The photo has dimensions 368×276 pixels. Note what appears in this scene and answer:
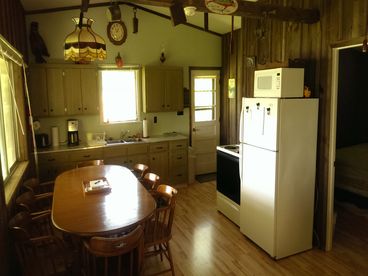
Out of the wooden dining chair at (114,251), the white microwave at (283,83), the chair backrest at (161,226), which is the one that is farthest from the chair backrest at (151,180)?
the white microwave at (283,83)

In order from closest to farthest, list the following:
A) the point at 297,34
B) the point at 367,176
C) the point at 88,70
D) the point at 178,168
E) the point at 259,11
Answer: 1. the point at 259,11
2. the point at 297,34
3. the point at 367,176
4. the point at 88,70
5. the point at 178,168

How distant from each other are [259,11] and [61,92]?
10.6ft

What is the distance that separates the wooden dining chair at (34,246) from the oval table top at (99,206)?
0.20 meters

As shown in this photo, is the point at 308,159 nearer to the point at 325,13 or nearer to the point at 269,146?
the point at 269,146

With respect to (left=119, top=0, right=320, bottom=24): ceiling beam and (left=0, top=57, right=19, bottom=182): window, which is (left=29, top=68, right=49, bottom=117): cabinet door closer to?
(left=0, top=57, right=19, bottom=182): window

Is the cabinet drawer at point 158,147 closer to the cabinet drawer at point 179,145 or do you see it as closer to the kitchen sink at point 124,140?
the cabinet drawer at point 179,145

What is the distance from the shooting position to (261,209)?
10.5 feet

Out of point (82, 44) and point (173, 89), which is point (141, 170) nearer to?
point (82, 44)

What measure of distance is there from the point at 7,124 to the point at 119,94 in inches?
86.6

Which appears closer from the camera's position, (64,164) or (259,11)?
(259,11)

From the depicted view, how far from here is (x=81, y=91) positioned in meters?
4.70

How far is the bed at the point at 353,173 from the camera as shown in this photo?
13.2ft

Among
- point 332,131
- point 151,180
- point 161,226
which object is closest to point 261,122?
point 332,131

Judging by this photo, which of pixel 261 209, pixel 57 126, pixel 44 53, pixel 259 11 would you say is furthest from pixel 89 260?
pixel 44 53
